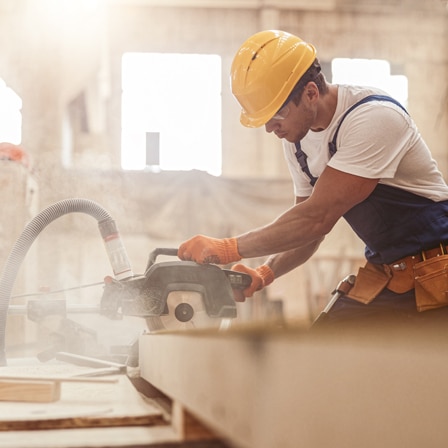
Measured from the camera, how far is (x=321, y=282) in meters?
7.60

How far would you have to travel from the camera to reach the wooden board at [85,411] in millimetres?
1054

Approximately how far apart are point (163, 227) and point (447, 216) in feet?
17.1

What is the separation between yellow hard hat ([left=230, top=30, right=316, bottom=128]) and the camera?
2.17 metres

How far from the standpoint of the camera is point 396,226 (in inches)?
81.1

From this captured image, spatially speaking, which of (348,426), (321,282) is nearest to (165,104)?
(321,282)

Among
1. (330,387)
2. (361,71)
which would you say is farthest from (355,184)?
(361,71)

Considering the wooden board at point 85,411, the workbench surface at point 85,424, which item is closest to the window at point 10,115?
the wooden board at point 85,411

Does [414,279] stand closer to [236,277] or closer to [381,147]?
[381,147]

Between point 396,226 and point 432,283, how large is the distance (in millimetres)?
235

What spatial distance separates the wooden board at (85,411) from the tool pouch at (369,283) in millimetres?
992

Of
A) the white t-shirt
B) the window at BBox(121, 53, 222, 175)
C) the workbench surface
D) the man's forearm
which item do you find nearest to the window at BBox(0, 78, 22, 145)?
the window at BBox(121, 53, 222, 175)

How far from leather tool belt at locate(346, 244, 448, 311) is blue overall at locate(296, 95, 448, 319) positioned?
23mm

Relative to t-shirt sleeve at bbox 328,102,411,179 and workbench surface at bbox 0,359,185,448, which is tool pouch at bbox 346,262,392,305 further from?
workbench surface at bbox 0,359,185,448

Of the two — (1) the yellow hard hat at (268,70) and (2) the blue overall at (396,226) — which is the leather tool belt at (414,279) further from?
(1) the yellow hard hat at (268,70)
